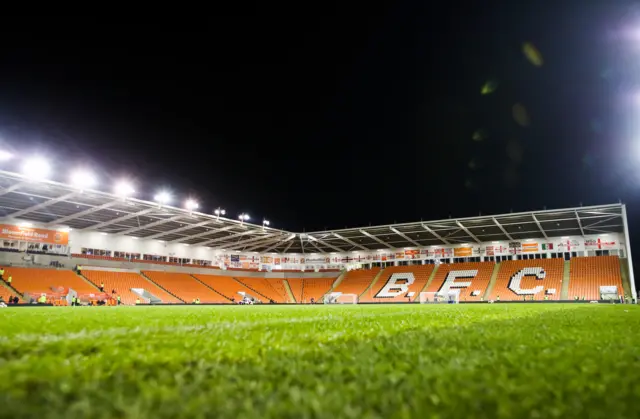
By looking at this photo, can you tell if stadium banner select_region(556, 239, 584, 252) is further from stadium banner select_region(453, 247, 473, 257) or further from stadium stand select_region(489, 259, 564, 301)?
stadium banner select_region(453, 247, 473, 257)

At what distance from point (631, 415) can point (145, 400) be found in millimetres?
1902

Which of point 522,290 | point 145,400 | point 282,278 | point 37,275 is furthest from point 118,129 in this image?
point 522,290

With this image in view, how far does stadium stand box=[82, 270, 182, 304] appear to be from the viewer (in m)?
37.0

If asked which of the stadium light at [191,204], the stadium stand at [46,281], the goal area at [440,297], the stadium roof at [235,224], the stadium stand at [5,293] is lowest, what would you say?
the goal area at [440,297]

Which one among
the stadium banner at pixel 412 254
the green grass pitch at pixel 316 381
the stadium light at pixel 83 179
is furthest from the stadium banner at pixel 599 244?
the stadium light at pixel 83 179

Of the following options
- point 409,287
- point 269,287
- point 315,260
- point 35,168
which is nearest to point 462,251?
point 409,287

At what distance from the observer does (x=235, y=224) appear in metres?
40.5

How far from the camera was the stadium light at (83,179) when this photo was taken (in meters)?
26.9

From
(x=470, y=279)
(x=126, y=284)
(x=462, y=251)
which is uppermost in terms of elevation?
(x=462, y=251)

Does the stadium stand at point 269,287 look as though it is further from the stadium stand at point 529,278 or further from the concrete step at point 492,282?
the stadium stand at point 529,278

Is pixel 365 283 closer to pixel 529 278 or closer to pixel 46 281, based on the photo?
pixel 529 278

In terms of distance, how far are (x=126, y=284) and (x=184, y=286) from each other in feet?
21.9

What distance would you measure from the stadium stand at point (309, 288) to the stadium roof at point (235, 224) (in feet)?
16.9

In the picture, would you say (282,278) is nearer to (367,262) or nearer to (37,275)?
(367,262)
